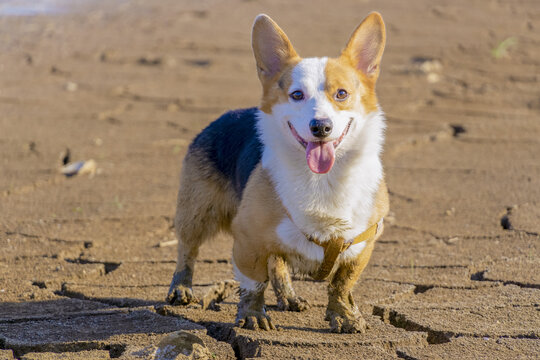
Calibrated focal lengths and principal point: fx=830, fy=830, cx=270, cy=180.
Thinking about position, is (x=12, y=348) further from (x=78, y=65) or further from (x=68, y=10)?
(x=68, y=10)

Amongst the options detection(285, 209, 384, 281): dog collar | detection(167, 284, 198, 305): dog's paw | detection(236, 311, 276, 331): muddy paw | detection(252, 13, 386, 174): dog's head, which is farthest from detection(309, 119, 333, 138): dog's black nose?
detection(167, 284, 198, 305): dog's paw

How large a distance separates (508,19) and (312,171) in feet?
32.6

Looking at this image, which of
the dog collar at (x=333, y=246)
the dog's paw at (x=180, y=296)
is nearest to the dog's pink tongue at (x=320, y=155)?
the dog collar at (x=333, y=246)

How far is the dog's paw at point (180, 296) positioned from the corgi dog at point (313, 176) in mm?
420

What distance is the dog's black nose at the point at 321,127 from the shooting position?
3.23 m

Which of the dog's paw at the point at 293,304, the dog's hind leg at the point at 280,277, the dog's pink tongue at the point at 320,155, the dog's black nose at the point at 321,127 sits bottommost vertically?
the dog's paw at the point at 293,304

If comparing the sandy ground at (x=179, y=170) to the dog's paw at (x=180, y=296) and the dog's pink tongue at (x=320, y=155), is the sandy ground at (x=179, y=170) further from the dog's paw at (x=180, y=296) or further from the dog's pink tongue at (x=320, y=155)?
the dog's pink tongue at (x=320, y=155)

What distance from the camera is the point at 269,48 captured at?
363cm

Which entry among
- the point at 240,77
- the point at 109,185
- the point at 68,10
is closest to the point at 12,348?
the point at 109,185

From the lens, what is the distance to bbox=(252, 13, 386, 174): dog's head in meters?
3.32

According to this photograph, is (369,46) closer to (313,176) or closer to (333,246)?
(313,176)

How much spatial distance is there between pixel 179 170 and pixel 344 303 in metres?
2.97

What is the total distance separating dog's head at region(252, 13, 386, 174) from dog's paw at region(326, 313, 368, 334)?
28.6 inches

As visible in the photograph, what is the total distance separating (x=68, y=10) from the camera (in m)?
12.5
